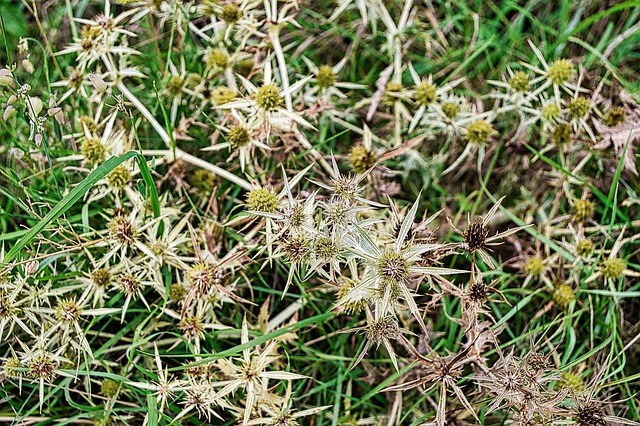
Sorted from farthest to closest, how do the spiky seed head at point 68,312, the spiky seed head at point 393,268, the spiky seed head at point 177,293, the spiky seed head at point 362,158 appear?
the spiky seed head at point 362,158
the spiky seed head at point 177,293
the spiky seed head at point 68,312
the spiky seed head at point 393,268

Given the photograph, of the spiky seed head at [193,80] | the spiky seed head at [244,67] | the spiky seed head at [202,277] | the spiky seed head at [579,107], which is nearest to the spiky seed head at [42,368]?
the spiky seed head at [202,277]

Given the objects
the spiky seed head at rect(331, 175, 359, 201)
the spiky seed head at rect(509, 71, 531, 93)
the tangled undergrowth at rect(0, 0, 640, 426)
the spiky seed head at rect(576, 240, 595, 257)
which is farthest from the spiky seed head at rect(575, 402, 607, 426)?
the spiky seed head at rect(509, 71, 531, 93)

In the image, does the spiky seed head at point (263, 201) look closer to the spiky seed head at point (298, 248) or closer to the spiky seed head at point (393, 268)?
the spiky seed head at point (298, 248)

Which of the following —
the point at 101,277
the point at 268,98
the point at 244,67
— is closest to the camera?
the point at 101,277

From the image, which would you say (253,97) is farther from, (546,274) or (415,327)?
(546,274)

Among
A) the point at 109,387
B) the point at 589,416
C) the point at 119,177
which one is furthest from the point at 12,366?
the point at 589,416

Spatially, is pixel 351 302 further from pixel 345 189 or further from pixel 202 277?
pixel 202 277
